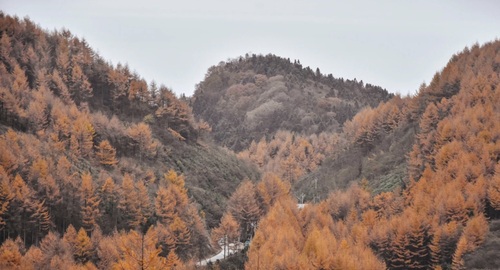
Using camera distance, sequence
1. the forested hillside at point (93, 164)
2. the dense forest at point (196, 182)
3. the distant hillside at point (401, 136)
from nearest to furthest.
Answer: the forested hillside at point (93, 164)
the dense forest at point (196, 182)
the distant hillside at point (401, 136)

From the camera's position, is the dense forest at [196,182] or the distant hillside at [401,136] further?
the distant hillside at [401,136]

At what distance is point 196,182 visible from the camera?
383 feet

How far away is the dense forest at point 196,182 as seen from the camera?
7144cm

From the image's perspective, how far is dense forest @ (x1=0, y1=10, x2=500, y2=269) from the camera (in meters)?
71.4

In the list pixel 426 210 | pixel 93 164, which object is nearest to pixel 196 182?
pixel 93 164

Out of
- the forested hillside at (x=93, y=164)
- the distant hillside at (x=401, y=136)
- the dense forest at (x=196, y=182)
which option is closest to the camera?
the forested hillside at (x=93, y=164)

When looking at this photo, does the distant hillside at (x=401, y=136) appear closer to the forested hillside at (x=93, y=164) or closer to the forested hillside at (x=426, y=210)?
the forested hillside at (x=426, y=210)

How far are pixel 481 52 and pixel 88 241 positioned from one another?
4803 inches

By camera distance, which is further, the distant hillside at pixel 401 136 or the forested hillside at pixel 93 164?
the distant hillside at pixel 401 136

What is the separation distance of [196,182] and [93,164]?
28985mm

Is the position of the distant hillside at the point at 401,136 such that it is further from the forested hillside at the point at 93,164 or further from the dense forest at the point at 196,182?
the forested hillside at the point at 93,164

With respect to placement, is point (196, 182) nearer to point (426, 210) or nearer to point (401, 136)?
point (426, 210)

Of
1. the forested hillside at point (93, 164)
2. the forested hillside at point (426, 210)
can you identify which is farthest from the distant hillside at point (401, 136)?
the forested hillside at point (93, 164)

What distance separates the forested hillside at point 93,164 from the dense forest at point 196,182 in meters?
0.30
